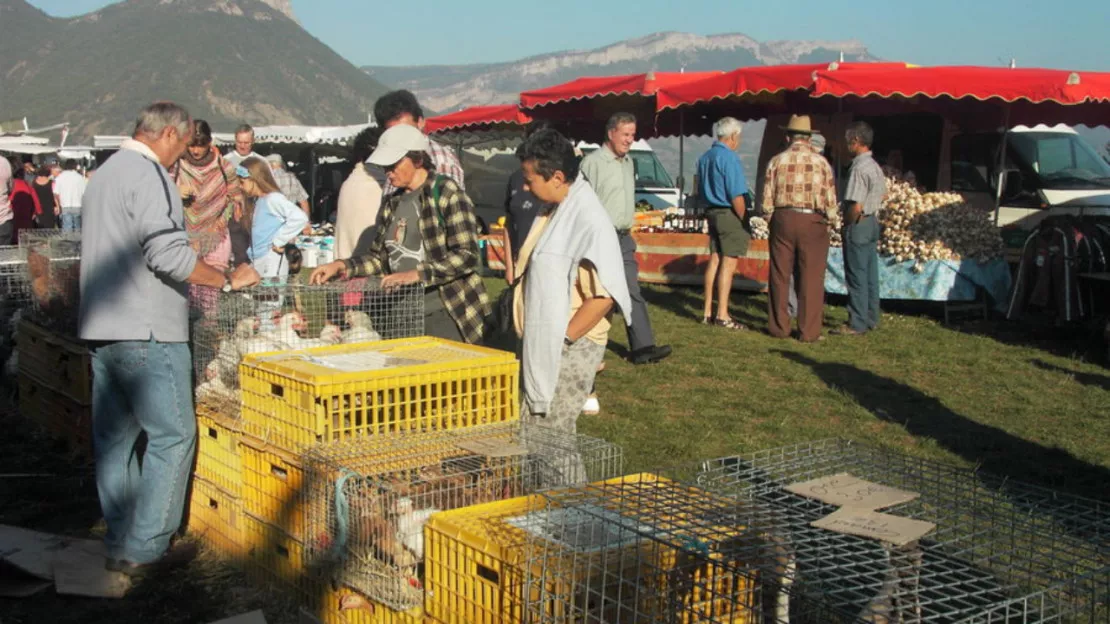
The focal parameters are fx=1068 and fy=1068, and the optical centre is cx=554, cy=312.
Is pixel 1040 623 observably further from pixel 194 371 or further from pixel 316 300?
pixel 194 371

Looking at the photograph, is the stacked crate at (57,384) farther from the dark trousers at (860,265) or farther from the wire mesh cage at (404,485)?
the dark trousers at (860,265)

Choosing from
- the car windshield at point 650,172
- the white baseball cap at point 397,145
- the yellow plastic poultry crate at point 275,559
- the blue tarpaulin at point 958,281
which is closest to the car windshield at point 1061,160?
the blue tarpaulin at point 958,281

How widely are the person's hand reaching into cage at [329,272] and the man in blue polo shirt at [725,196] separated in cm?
548

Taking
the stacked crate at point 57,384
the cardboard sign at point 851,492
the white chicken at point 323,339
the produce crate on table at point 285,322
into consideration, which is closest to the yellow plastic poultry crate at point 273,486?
the produce crate on table at point 285,322

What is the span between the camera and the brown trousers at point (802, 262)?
962 centimetres

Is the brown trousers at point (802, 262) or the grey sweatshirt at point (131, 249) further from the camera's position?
the brown trousers at point (802, 262)

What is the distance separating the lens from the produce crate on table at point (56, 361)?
6105 mm

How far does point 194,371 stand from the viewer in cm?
523

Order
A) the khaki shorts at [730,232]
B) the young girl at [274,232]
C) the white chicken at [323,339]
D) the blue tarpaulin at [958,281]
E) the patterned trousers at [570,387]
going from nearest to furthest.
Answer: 1. the patterned trousers at [570,387]
2. the white chicken at [323,339]
3. the young girl at [274,232]
4. the khaki shorts at [730,232]
5. the blue tarpaulin at [958,281]

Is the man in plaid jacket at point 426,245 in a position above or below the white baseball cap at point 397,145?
below

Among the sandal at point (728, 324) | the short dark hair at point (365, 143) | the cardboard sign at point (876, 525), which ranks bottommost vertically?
the sandal at point (728, 324)

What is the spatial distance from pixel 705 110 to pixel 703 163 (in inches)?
237

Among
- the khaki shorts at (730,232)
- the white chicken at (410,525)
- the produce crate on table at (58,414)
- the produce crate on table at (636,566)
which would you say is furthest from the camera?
the khaki shorts at (730,232)

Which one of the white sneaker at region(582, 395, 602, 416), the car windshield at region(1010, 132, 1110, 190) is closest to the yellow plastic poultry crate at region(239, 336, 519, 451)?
the white sneaker at region(582, 395, 602, 416)
